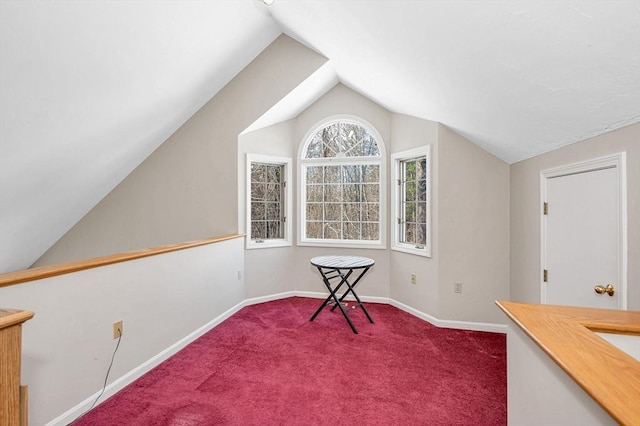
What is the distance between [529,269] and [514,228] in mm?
466

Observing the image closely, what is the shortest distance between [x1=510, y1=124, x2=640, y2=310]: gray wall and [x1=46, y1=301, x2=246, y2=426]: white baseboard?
309cm

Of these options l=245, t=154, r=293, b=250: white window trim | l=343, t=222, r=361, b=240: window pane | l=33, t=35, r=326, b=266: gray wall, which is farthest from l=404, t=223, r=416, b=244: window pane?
l=33, t=35, r=326, b=266: gray wall

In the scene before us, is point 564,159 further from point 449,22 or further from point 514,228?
point 449,22

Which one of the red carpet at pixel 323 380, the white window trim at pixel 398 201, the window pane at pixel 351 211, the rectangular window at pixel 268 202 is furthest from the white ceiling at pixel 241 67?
the red carpet at pixel 323 380

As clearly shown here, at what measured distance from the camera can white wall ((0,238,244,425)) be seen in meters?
1.73

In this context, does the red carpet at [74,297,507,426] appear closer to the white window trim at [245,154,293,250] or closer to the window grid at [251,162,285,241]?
the white window trim at [245,154,293,250]

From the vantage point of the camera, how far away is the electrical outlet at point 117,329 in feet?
7.31

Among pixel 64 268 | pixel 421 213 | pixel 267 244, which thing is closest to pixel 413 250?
pixel 421 213

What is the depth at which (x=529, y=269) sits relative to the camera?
296cm

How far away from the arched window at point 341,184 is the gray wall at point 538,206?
164 centimetres

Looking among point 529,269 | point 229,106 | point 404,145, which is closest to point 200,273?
point 229,106

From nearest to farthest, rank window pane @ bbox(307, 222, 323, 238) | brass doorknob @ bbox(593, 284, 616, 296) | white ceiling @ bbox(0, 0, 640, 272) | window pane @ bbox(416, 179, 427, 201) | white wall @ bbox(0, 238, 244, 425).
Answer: white ceiling @ bbox(0, 0, 640, 272) < white wall @ bbox(0, 238, 244, 425) < brass doorknob @ bbox(593, 284, 616, 296) < window pane @ bbox(416, 179, 427, 201) < window pane @ bbox(307, 222, 323, 238)

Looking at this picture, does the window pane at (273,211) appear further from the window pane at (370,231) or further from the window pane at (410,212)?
the window pane at (410,212)

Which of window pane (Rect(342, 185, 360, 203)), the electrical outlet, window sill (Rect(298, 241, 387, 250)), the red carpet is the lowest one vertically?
the red carpet
